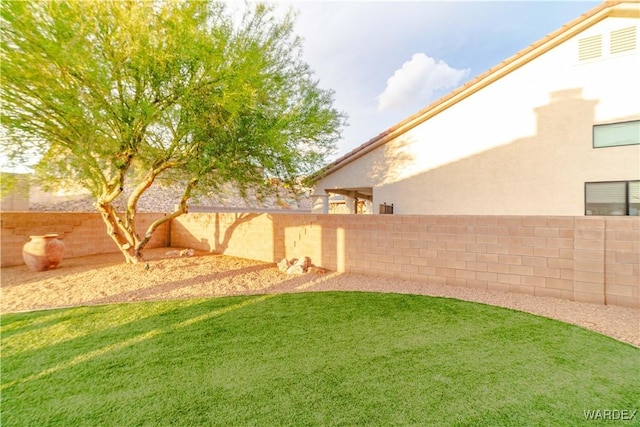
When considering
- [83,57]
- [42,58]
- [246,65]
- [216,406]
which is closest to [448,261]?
[216,406]

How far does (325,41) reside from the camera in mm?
10648

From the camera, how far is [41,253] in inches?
340

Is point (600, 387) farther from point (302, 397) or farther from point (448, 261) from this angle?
point (448, 261)

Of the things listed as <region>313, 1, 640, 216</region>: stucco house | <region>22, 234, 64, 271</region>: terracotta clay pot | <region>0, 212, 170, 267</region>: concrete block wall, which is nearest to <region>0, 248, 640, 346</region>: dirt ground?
<region>22, 234, 64, 271</region>: terracotta clay pot

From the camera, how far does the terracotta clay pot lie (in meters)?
8.59

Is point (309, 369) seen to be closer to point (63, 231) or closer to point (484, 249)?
point (484, 249)

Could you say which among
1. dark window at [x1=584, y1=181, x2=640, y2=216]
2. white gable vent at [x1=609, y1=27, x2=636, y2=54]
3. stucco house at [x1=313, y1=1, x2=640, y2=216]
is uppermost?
white gable vent at [x1=609, y1=27, x2=636, y2=54]

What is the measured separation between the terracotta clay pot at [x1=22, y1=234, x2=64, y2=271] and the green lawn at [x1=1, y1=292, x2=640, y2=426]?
467 cm

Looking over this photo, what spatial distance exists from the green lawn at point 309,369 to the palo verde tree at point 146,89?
12.1 feet

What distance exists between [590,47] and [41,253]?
57.4 ft

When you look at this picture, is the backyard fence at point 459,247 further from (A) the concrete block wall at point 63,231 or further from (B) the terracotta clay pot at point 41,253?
(B) the terracotta clay pot at point 41,253

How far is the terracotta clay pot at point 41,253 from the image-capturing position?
8.59 metres

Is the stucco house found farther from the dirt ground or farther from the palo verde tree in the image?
the palo verde tree

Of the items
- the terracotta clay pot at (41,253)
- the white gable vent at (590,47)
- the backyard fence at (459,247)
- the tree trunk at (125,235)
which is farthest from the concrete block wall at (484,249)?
the terracotta clay pot at (41,253)
